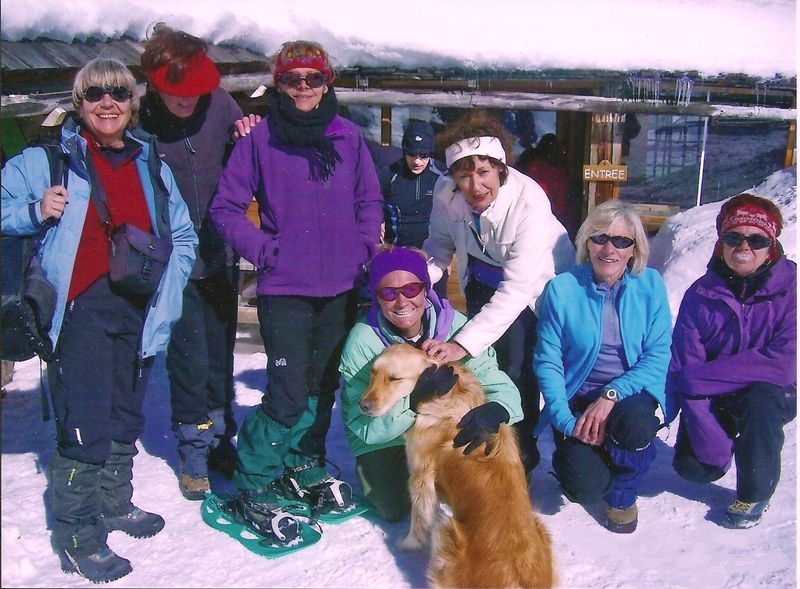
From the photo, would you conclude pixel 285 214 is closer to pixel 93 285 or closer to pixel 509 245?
pixel 93 285

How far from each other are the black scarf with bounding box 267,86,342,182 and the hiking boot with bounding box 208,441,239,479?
1.55 meters

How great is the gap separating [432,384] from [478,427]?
0.24m

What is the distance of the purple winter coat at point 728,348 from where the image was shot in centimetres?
317

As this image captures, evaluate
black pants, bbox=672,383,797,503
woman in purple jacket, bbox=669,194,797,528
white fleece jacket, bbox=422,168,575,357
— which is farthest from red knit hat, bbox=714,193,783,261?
white fleece jacket, bbox=422,168,575,357

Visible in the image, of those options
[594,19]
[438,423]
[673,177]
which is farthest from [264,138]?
[673,177]

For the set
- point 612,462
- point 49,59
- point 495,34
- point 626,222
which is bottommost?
point 612,462

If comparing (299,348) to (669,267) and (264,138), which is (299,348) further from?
(669,267)

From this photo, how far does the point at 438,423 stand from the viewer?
9.26ft

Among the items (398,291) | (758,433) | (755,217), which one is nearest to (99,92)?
(398,291)

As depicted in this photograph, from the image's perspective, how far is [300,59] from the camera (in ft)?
9.30

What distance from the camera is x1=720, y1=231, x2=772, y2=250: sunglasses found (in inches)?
123

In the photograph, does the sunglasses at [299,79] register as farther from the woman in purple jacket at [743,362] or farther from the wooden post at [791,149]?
the wooden post at [791,149]

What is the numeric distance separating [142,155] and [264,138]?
494mm

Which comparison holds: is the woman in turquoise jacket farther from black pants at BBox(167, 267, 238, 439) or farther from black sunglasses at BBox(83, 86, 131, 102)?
black sunglasses at BBox(83, 86, 131, 102)
